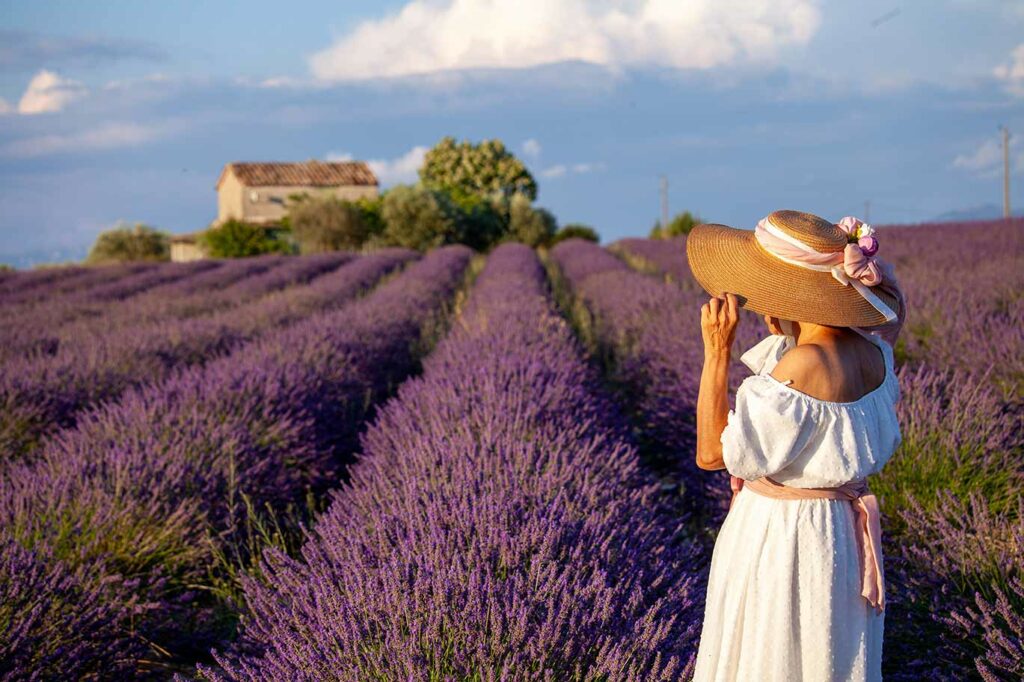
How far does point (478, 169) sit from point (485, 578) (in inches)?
2280

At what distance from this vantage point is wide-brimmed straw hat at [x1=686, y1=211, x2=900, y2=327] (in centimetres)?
155

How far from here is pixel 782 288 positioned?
5.16 feet

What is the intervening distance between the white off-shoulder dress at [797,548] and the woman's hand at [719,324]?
0.24ft

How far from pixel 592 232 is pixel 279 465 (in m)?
43.9

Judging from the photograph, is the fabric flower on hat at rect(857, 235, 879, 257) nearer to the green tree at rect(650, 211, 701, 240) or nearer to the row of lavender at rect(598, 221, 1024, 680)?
the row of lavender at rect(598, 221, 1024, 680)

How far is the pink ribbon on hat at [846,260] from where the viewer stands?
60.4 inches

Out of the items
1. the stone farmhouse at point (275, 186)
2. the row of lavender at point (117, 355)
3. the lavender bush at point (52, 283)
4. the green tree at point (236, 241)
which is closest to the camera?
the row of lavender at point (117, 355)

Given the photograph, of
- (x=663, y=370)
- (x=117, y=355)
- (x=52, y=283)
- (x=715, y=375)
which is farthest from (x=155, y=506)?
(x=52, y=283)

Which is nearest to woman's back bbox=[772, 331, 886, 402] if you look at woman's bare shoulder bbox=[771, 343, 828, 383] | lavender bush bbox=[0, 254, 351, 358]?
woman's bare shoulder bbox=[771, 343, 828, 383]

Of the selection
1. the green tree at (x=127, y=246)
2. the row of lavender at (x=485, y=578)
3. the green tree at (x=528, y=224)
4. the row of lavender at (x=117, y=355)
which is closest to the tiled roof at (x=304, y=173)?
the green tree at (x=127, y=246)

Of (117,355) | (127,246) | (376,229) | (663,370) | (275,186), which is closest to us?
(663,370)

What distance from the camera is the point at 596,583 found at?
1933 mm

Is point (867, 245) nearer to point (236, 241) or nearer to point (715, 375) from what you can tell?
point (715, 375)

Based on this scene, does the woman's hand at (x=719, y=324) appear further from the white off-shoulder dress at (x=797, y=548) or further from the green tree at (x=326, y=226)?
the green tree at (x=326, y=226)
